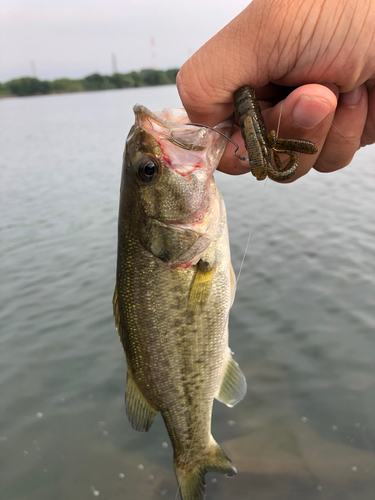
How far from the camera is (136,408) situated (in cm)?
242

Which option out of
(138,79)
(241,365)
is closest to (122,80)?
(138,79)

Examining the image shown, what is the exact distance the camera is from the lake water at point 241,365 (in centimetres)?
389

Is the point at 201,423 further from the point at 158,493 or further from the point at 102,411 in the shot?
the point at 102,411

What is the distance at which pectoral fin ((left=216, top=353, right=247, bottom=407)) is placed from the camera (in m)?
2.58

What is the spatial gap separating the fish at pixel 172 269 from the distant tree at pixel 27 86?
10592 centimetres

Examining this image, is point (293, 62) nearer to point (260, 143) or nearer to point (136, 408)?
point (260, 143)

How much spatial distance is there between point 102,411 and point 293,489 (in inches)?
100

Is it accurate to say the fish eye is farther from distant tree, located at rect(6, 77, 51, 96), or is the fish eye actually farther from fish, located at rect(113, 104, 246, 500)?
distant tree, located at rect(6, 77, 51, 96)

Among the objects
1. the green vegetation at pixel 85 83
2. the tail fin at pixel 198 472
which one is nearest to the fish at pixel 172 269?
the tail fin at pixel 198 472

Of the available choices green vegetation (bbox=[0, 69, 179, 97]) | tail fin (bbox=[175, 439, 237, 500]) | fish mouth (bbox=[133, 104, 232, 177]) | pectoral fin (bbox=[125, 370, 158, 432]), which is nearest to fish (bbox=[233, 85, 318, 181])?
fish mouth (bbox=[133, 104, 232, 177])

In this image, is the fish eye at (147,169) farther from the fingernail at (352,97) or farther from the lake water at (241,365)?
the lake water at (241,365)

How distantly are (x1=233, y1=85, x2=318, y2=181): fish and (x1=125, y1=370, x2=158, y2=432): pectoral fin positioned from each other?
1596 millimetres

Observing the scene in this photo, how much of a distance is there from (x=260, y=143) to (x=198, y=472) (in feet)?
7.65

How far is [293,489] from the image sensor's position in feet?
11.8
